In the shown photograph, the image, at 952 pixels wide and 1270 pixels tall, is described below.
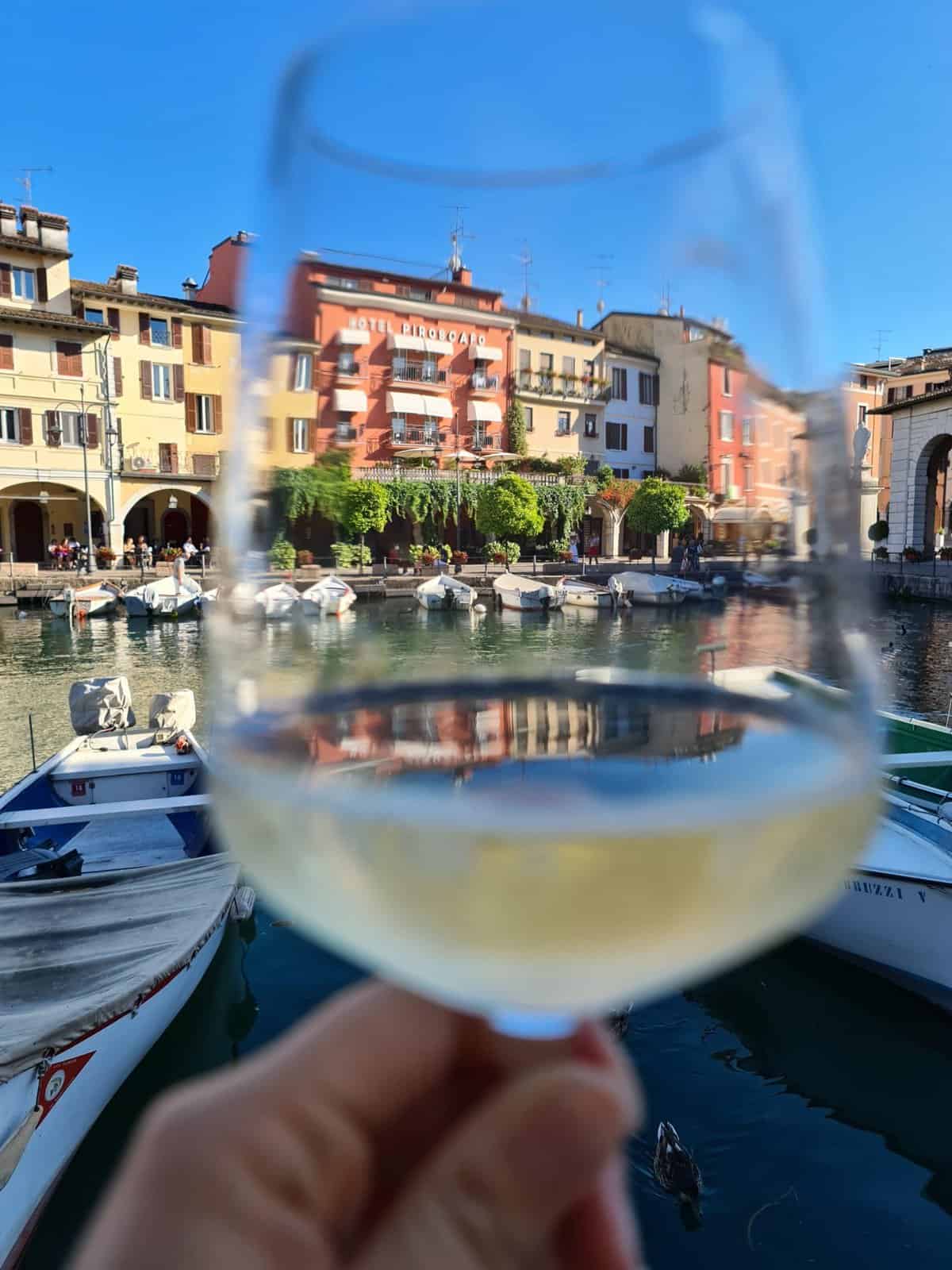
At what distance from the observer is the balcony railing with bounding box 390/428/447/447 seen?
956 mm

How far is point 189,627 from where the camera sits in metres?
24.4

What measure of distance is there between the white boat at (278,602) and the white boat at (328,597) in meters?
0.01

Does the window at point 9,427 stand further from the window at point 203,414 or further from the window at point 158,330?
the window at point 203,414

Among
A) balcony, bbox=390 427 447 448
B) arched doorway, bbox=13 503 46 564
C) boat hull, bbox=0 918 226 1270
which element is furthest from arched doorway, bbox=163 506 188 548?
balcony, bbox=390 427 447 448

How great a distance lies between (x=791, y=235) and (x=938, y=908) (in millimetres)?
6561

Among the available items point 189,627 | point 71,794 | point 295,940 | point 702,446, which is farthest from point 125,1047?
point 189,627

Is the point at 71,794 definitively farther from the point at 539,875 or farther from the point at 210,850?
the point at 539,875

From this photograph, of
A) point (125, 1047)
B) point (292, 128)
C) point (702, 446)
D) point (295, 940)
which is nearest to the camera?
point (292, 128)

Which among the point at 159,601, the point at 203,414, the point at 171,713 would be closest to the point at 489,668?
the point at 171,713

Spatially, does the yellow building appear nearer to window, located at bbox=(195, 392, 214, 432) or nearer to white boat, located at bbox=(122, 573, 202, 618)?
white boat, located at bbox=(122, 573, 202, 618)

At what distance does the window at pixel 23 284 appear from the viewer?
100 feet

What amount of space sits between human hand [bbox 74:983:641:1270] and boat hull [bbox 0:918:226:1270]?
153 inches

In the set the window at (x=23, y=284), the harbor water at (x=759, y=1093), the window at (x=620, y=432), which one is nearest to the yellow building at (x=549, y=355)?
the window at (x=620, y=432)

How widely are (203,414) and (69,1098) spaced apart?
3384 centimetres
